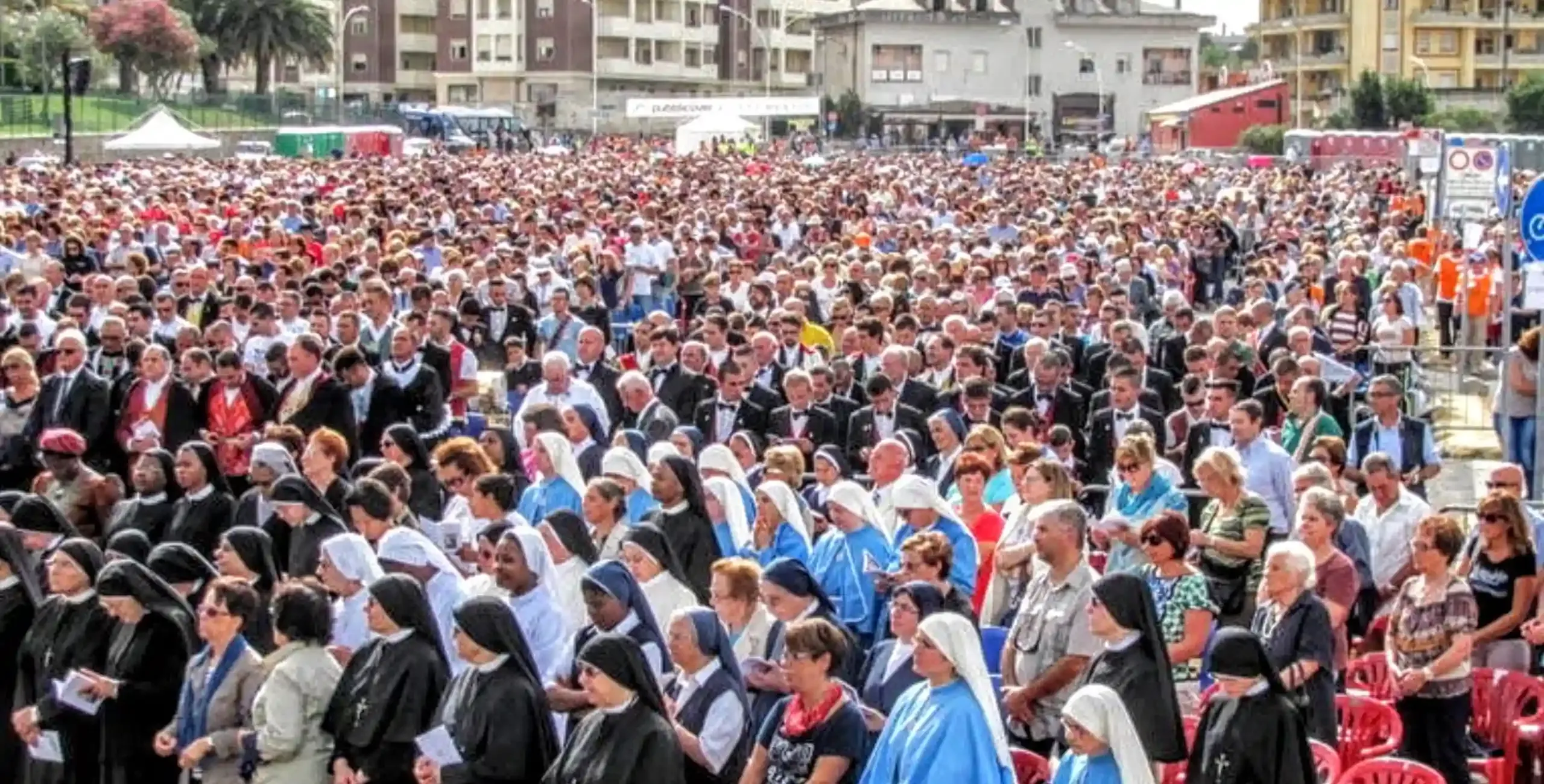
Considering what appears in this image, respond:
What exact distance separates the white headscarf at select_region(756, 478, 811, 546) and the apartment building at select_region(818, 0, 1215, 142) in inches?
3742

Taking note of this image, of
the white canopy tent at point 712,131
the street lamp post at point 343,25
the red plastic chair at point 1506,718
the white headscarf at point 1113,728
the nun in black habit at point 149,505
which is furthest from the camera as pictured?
the street lamp post at point 343,25

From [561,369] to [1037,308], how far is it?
4644mm

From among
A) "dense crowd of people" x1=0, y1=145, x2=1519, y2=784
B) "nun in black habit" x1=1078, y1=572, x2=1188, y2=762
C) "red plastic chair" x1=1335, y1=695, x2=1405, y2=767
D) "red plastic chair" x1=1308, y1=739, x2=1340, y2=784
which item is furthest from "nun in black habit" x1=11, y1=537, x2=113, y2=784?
"red plastic chair" x1=1335, y1=695, x2=1405, y2=767

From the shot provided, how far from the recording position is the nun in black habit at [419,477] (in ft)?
41.9

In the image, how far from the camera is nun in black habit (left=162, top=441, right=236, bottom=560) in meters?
11.7

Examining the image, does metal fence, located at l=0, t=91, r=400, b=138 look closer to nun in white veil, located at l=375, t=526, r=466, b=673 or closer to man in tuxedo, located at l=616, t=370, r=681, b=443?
man in tuxedo, located at l=616, t=370, r=681, b=443

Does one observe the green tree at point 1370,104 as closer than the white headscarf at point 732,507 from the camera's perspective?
No

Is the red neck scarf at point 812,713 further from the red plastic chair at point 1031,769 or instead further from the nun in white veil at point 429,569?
the nun in white veil at point 429,569

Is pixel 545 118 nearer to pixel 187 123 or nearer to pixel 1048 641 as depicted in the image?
pixel 187 123

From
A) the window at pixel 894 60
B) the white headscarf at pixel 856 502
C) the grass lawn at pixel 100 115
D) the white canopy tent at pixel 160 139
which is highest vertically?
the window at pixel 894 60

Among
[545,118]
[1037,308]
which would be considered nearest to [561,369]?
[1037,308]

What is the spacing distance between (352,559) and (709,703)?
1798 mm

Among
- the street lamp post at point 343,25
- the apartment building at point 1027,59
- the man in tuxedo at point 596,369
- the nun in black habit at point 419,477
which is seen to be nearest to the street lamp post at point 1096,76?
the apartment building at point 1027,59

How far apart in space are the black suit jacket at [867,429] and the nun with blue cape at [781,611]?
225 inches
